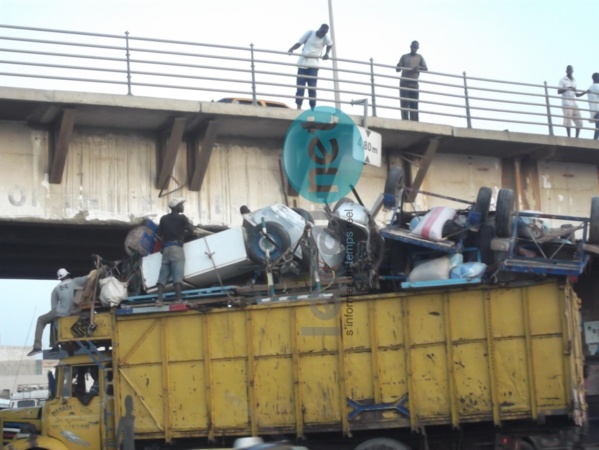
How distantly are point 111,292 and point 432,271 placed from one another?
205 inches

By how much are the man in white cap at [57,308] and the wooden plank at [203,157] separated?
9.30ft

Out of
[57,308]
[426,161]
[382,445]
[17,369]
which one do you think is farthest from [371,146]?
[17,369]

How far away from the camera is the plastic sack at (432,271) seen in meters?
14.3

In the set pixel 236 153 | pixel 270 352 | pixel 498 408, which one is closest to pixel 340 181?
pixel 236 153

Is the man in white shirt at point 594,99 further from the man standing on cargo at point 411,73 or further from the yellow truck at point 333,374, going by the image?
the yellow truck at point 333,374

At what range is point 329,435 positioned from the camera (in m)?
14.7

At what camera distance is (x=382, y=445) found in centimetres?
1425

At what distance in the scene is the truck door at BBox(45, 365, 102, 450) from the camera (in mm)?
15039

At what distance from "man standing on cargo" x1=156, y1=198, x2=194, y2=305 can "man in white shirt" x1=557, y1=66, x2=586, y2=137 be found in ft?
32.1

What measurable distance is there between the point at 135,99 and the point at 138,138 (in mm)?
1178

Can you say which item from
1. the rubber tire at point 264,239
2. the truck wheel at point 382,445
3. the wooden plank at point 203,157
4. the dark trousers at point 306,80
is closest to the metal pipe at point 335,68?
the dark trousers at point 306,80

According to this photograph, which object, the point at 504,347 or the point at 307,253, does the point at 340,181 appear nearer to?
the point at 307,253

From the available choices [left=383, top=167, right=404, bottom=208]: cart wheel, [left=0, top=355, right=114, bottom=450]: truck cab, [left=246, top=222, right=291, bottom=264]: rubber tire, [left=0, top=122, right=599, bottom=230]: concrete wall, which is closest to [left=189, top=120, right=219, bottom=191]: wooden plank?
[left=0, top=122, right=599, bottom=230]: concrete wall

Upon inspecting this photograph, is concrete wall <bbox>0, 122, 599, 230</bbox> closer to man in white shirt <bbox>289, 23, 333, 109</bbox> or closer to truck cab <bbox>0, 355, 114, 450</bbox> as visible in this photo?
man in white shirt <bbox>289, 23, 333, 109</bbox>
